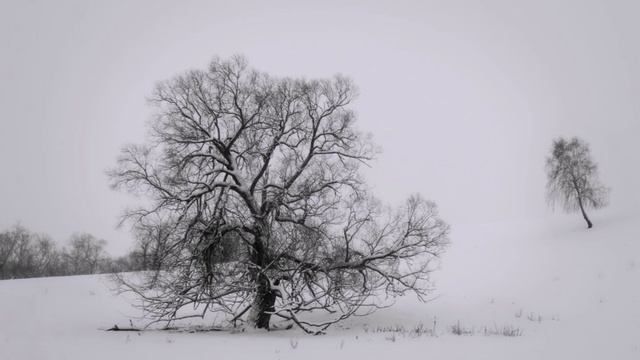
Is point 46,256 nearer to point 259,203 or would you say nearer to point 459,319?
point 259,203

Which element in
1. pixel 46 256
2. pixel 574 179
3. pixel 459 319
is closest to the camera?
pixel 459 319

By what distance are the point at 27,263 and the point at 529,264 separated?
226ft

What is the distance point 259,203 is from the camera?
15.6 m

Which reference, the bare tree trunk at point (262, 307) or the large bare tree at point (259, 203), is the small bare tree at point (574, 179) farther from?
the bare tree trunk at point (262, 307)

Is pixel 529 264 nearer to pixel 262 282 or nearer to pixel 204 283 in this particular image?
pixel 262 282

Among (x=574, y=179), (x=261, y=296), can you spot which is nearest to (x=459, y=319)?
(x=261, y=296)

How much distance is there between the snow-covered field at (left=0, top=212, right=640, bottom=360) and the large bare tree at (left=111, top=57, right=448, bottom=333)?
1663 millimetres

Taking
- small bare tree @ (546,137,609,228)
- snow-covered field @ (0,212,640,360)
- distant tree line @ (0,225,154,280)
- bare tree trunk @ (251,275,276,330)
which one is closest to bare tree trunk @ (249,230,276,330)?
bare tree trunk @ (251,275,276,330)

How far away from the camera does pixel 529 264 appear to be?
2584cm

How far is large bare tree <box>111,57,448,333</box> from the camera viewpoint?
43.7 feet

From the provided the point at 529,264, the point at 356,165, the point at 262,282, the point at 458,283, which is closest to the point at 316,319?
the point at 262,282

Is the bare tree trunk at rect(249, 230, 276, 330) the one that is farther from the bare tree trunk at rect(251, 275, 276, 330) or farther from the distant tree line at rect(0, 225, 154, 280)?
the distant tree line at rect(0, 225, 154, 280)

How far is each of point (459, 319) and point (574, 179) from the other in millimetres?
21930

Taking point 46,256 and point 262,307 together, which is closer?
point 262,307
